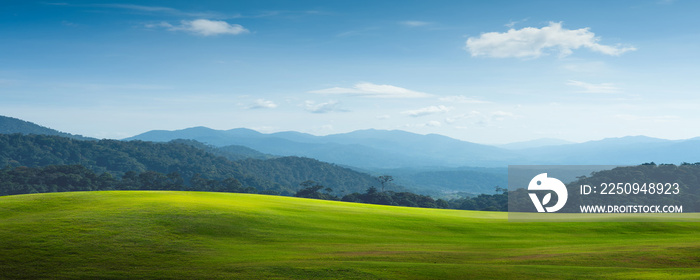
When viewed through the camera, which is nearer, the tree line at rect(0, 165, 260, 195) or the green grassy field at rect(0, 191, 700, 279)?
the green grassy field at rect(0, 191, 700, 279)

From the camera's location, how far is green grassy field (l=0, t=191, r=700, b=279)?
74.1 ft

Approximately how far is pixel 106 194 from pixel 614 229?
137 ft

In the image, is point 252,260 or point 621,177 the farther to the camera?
point 621,177

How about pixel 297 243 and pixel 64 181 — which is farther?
pixel 64 181

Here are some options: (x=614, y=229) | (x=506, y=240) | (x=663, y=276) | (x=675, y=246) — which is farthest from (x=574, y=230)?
(x=663, y=276)

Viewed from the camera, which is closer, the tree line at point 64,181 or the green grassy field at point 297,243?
the green grassy field at point 297,243

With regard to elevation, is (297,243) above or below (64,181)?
below

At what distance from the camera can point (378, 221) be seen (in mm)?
39531

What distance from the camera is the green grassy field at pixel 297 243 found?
74.1ft

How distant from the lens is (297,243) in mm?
30625

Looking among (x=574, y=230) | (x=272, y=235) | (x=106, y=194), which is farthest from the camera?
(x=106, y=194)

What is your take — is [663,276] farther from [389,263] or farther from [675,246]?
[389,263]

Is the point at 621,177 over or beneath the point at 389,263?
over

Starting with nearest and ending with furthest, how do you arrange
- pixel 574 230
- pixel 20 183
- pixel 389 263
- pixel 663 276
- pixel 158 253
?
1. pixel 663 276
2. pixel 389 263
3. pixel 158 253
4. pixel 574 230
5. pixel 20 183
